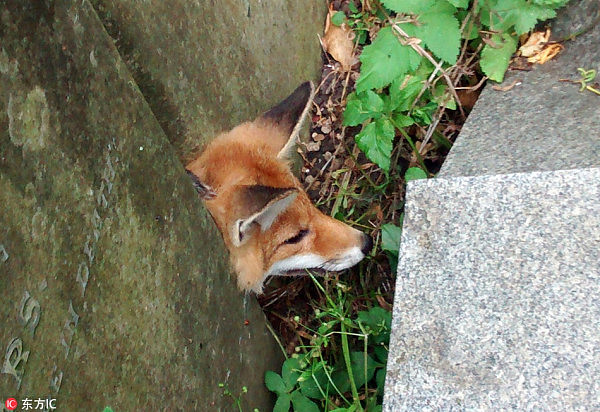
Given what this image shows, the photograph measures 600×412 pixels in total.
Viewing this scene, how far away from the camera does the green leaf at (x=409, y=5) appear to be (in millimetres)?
3162

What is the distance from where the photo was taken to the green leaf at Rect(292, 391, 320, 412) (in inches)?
112

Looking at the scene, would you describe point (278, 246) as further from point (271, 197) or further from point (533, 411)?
point (533, 411)

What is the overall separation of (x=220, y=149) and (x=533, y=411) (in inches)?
66.9

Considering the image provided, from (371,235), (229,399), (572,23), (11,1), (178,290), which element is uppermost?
(11,1)

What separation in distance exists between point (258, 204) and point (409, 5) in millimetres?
1555

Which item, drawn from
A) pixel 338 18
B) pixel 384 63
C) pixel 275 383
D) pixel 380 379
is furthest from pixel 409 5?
pixel 275 383

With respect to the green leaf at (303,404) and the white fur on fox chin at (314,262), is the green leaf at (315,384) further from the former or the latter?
the white fur on fox chin at (314,262)

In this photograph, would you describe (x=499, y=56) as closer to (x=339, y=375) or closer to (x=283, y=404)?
(x=339, y=375)

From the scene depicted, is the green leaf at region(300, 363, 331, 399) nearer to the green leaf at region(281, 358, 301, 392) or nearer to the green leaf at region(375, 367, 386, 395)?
the green leaf at region(281, 358, 301, 392)

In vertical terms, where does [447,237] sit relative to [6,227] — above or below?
below

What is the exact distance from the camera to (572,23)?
127 inches

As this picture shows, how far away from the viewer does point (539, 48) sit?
326 centimetres

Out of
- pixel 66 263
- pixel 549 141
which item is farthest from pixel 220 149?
pixel 549 141

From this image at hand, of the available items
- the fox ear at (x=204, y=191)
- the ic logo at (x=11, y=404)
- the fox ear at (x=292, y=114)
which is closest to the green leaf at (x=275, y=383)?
the fox ear at (x=204, y=191)
